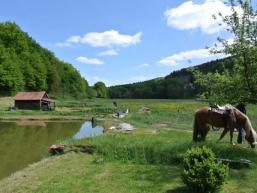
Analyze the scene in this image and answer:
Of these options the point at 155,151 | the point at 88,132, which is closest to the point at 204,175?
the point at 155,151

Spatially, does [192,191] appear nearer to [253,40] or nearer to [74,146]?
[253,40]

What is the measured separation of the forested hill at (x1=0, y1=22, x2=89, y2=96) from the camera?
92875 millimetres

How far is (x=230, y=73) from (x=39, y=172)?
929cm

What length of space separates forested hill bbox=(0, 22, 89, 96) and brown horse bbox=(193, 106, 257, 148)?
76.3m

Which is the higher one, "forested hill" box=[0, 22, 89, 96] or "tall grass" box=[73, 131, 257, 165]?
Result: "forested hill" box=[0, 22, 89, 96]

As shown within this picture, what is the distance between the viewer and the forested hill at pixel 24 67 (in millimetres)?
92875

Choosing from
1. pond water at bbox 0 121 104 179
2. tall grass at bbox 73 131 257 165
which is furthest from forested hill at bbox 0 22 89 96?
tall grass at bbox 73 131 257 165

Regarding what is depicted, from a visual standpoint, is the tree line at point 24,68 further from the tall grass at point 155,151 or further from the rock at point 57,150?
the tall grass at point 155,151

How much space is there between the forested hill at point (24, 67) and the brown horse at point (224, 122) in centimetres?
7628

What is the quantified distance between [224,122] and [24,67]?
91.9 m

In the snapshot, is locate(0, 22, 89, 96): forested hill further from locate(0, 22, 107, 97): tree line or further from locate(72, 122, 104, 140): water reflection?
locate(72, 122, 104, 140): water reflection

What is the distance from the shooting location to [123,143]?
1959 centimetres

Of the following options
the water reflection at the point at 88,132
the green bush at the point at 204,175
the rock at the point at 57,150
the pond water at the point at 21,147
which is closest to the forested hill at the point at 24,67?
the water reflection at the point at 88,132

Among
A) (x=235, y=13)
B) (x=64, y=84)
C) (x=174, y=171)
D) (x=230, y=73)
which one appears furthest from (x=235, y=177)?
(x=64, y=84)
